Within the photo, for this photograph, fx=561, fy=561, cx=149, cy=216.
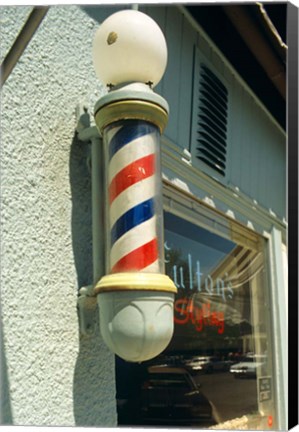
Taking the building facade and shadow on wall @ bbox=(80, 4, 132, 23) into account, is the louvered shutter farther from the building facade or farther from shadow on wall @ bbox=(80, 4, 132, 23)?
shadow on wall @ bbox=(80, 4, 132, 23)

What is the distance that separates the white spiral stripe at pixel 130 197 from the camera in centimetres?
153

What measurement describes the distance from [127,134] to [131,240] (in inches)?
11.9

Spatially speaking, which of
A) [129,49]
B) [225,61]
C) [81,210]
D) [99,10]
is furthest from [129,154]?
[225,61]

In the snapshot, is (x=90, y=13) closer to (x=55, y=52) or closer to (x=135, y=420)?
(x=55, y=52)

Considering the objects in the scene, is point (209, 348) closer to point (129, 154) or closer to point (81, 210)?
point (81, 210)

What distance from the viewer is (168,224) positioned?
3.14m

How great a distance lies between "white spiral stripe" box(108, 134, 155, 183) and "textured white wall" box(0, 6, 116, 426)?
296 millimetres

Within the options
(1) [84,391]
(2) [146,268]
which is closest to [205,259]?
(1) [84,391]

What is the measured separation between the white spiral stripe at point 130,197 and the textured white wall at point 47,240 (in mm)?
301

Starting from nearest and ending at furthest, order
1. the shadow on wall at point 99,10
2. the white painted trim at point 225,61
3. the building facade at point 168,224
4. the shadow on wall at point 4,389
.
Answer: the shadow on wall at point 4,389 → the building facade at point 168,224 → the shadow on wall at point 99,10 → the white painted trim at point 225,61

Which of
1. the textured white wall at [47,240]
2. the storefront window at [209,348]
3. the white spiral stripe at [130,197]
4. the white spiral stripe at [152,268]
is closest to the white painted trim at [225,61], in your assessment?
the storefront window at [209,348]

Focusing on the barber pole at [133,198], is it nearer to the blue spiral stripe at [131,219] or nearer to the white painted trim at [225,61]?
the blue spiral stripe at [131,219]

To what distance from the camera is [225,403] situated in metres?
3.50

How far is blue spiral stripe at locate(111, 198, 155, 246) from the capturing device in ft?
5.00
